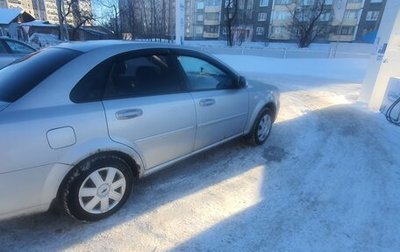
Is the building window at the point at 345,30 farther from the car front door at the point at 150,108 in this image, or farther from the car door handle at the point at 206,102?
the car front door at the point at 150,108

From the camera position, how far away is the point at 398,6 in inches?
249

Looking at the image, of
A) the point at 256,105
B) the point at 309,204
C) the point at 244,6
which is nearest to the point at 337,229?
the point at 309,204

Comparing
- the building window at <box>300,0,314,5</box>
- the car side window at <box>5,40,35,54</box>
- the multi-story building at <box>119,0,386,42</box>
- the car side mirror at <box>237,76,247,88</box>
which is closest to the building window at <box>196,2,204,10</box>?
the multi-story building at <box>119,0,386,42</box>

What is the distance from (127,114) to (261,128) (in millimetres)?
2560

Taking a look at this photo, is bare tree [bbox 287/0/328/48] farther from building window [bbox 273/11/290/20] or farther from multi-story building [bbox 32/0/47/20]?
multi-story building [bbox 32/0/47/20]

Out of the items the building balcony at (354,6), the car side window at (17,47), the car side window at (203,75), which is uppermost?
the building balcony at (354,6)

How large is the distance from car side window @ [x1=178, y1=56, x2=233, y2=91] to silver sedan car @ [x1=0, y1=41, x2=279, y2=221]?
2 centimetres

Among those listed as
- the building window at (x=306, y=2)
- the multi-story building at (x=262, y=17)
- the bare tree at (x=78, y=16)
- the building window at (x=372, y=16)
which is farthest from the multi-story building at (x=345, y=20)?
the bare tree at (x=78, y=16)

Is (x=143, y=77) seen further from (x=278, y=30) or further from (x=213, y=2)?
(x=213, y=2)

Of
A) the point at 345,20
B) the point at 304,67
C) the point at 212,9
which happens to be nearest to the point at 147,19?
the point at 212,9

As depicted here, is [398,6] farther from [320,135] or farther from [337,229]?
[337,229]

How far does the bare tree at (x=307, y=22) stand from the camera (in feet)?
→ 115

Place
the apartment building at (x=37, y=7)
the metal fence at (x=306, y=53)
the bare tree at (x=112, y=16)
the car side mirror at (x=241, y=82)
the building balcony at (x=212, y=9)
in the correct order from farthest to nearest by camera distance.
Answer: the apartment building at (x=37, y=7) → the building balcony at (x=212, y=9) → the bare tree at (x=112, y=16) → the metal fence at (x=306, y=53) → the car side mirror at (x=241, y=82)

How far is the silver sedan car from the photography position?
79.0 inches
